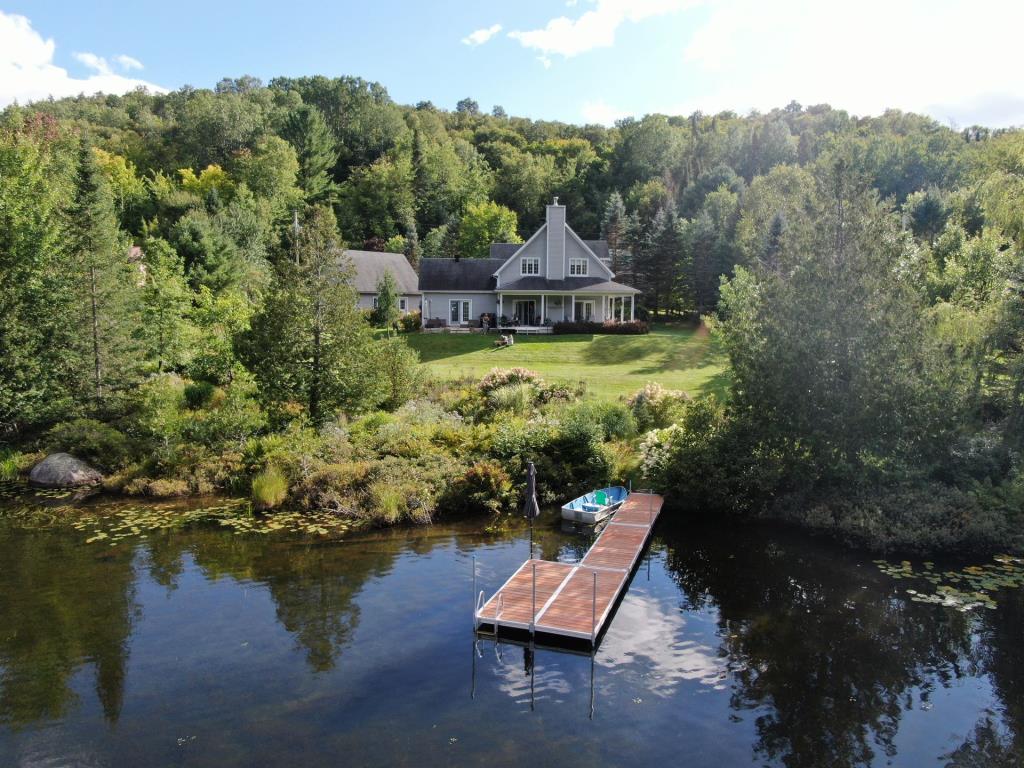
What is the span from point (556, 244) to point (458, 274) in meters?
7.40

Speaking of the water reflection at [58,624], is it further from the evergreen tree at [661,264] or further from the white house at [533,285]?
the evergreen tree at [661,264]

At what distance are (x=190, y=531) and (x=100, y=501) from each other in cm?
463

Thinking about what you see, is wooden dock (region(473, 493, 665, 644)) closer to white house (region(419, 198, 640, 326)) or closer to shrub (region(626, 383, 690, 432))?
A: shrub (region(626, 383, 690, 432))

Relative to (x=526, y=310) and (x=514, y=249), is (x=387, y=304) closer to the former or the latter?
(x=526, y=310)

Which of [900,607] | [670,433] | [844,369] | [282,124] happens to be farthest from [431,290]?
[282,124]

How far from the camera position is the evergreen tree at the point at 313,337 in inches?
818

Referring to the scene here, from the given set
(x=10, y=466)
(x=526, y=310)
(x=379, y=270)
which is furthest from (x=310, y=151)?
(x=10, y=466)

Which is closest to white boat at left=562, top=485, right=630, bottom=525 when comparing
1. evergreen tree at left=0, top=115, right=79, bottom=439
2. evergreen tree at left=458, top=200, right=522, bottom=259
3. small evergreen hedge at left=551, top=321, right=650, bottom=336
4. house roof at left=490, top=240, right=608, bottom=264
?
evergreen tree at left=0, top=115, right=79, bottom=439

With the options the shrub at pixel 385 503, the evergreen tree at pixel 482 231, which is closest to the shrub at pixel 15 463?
the shrub at pixel 385 503

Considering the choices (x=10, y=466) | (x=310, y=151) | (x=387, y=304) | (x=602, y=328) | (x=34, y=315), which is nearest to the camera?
(x=10, y=466)

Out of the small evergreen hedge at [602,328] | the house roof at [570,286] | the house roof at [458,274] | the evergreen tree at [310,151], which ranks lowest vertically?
the small evergreen hedge at [602,328]

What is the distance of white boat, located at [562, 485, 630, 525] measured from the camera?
58.1ft

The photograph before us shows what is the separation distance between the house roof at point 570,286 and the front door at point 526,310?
76.3 inches

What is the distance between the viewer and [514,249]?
171ft
